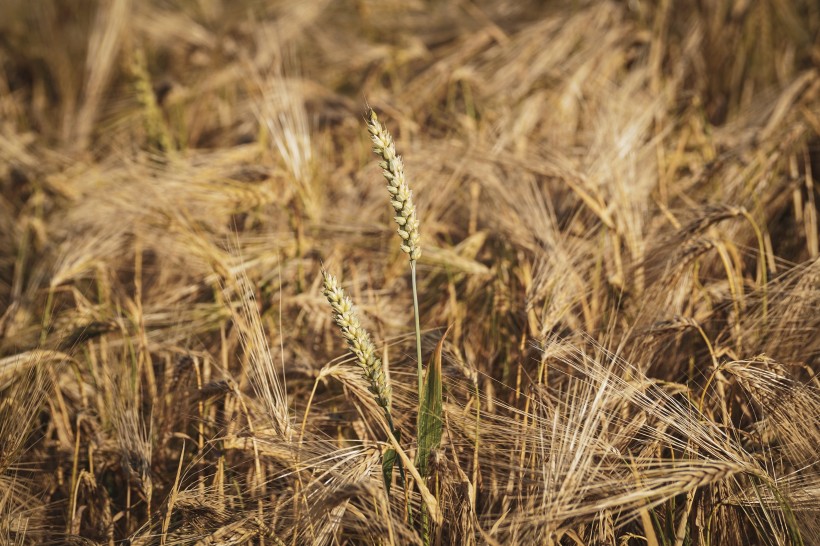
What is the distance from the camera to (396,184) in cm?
92

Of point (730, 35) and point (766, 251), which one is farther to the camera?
point (730, 35)

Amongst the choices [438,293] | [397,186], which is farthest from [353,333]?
[438,293]

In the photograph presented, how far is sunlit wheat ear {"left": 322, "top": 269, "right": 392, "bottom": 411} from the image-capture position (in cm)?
92

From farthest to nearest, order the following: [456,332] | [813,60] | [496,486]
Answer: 1. [813,60]
2. [456,332]
3. [496,486]

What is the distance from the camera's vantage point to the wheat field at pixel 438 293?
1.04 metres

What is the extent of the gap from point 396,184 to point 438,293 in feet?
2.43

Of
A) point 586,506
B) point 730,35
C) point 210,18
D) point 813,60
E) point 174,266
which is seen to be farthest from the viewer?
point 210,18

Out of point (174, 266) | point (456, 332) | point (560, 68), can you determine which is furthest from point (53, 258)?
point (560, 68)

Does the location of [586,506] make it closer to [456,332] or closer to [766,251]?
[456,332]

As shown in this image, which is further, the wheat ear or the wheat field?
the wheat field

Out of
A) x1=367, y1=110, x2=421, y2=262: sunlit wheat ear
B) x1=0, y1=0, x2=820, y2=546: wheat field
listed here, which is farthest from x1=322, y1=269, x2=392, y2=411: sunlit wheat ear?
x1=367, y1=110, x2=421, y2=262: sunlit wheat ear

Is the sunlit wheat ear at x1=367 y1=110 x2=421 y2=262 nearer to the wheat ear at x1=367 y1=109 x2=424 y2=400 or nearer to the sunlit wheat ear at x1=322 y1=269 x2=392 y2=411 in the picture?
the wheat ear at x1=367 y1=109 x2=424 y2=400

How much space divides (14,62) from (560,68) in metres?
2.56

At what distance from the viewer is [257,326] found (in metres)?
1.16
